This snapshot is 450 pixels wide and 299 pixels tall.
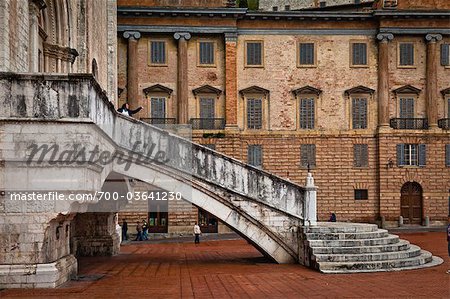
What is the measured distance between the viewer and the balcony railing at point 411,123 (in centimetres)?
4725

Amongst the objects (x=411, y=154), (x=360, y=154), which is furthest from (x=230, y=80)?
(x=411, y=154)

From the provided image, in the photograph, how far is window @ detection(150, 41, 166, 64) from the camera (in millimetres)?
46688

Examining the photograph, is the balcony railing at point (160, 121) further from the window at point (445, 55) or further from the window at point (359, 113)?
the window at point (445, 55)

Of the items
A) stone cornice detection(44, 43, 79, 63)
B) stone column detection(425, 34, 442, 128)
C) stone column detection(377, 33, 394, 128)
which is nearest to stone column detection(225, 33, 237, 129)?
stone column detection(377, 33, 394, 128)

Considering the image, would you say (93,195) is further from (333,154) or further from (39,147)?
(333,154)

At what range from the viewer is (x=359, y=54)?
47.7 metres

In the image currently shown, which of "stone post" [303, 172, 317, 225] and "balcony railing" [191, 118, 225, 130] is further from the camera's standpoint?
"balcony railing" [191, 118, 225, 130]

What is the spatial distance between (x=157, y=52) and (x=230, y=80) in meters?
5.39

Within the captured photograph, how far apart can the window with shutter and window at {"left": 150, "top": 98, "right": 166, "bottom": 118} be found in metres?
13.6

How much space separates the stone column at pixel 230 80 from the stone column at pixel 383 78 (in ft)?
33.1

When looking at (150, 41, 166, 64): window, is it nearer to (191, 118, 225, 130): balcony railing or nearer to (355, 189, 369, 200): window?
(191, 118, 225, 130): balcony railing

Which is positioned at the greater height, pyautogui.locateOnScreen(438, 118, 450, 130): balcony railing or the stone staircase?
pyautogui.locateOnScreen(438, 118, 450, 130): balcony railing

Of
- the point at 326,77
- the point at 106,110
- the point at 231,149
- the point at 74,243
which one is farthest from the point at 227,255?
the point at 326,77

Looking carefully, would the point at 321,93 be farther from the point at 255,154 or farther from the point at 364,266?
the point at 364,266
